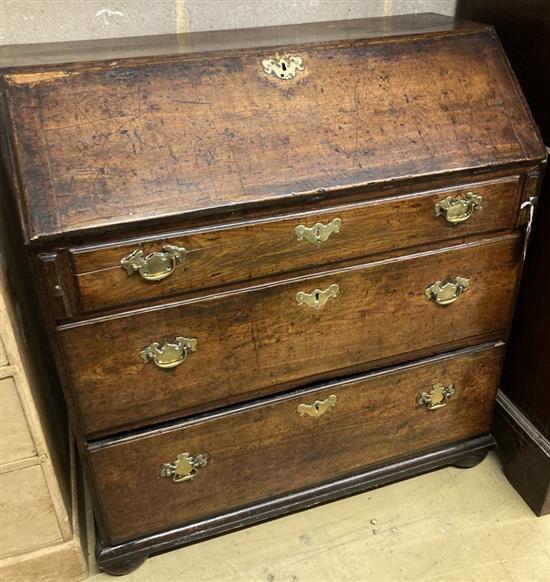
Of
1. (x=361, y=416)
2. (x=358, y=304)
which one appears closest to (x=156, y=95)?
(x=358, y=304)

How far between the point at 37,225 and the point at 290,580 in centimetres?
106

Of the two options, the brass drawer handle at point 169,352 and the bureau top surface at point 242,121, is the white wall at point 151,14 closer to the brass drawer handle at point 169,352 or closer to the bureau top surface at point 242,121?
the bureau top surface at point 242,121

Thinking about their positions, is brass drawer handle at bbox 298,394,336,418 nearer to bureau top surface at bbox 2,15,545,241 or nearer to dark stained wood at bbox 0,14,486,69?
bureau top surface at bbox 2,15,545,241

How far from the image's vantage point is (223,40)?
1.40m

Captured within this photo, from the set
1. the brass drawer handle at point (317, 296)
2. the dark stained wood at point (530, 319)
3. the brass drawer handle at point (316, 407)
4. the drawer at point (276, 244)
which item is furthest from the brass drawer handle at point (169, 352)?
the dark stained wood at point (530, 319)

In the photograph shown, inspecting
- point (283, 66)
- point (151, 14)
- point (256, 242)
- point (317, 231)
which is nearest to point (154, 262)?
point (256, 242)

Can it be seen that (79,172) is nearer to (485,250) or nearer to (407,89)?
(407,89)

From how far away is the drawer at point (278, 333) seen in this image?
120cm

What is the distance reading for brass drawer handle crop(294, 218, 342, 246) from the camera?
3.91ft

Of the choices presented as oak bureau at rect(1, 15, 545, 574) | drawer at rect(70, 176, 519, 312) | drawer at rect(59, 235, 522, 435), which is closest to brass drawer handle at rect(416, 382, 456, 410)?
oak bureau at rect(1, 15, 545, 574)

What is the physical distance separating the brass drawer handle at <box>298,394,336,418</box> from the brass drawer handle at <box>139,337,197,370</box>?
342mm

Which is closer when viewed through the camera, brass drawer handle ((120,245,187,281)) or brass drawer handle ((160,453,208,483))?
brass drawer handle ((120,245,187,281))

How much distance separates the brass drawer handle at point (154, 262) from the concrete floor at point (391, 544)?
85 cm

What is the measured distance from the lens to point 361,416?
5.01 feet
